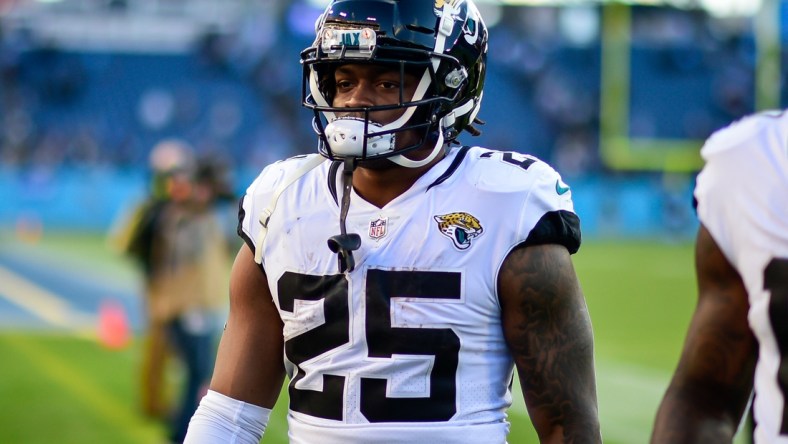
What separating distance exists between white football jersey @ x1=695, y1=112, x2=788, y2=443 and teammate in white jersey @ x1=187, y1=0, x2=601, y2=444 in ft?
1.70

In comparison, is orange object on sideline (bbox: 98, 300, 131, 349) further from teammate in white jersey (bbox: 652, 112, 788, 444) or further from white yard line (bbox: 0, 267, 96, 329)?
teammate in white jersey (bbox: 652, 112, 788, 444)

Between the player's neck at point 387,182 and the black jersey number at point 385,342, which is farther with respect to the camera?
the player's neck at point 387,182

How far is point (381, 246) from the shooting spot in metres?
2.67

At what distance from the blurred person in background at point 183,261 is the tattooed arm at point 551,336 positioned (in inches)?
183

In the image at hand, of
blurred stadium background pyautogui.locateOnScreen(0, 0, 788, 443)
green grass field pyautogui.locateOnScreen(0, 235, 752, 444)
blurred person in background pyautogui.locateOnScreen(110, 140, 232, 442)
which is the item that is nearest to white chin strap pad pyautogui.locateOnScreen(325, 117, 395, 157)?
green grass field pyautogui.locateOnScreen(0, 235, 752, 444)

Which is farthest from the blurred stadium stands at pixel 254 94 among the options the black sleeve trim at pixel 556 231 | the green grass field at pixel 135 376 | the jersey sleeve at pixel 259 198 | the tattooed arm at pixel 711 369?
the tattooed arm at pixel 711 369

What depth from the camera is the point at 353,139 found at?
262 centimetres

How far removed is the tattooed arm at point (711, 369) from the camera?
88.0 inches

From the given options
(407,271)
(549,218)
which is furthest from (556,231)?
(407,271)

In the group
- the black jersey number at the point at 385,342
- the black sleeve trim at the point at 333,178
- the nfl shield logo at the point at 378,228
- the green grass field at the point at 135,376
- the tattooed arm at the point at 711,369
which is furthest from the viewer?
the green grass field at the point at 135,376

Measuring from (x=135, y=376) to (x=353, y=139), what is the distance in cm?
734

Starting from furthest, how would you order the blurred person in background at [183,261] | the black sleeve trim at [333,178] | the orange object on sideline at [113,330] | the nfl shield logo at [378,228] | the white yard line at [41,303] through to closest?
1. the white yard line at [41,303]
2. the orange object on sideline at [113,330]
3. the blurred person in background at [183,261]
4. the black sleeve trim at [333,178]
5. the nfl shield logo at [378,228]

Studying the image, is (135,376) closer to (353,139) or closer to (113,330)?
(113,330)

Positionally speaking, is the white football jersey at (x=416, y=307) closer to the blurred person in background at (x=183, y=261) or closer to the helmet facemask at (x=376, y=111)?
the helmet facemask at (x=376, y=111)
